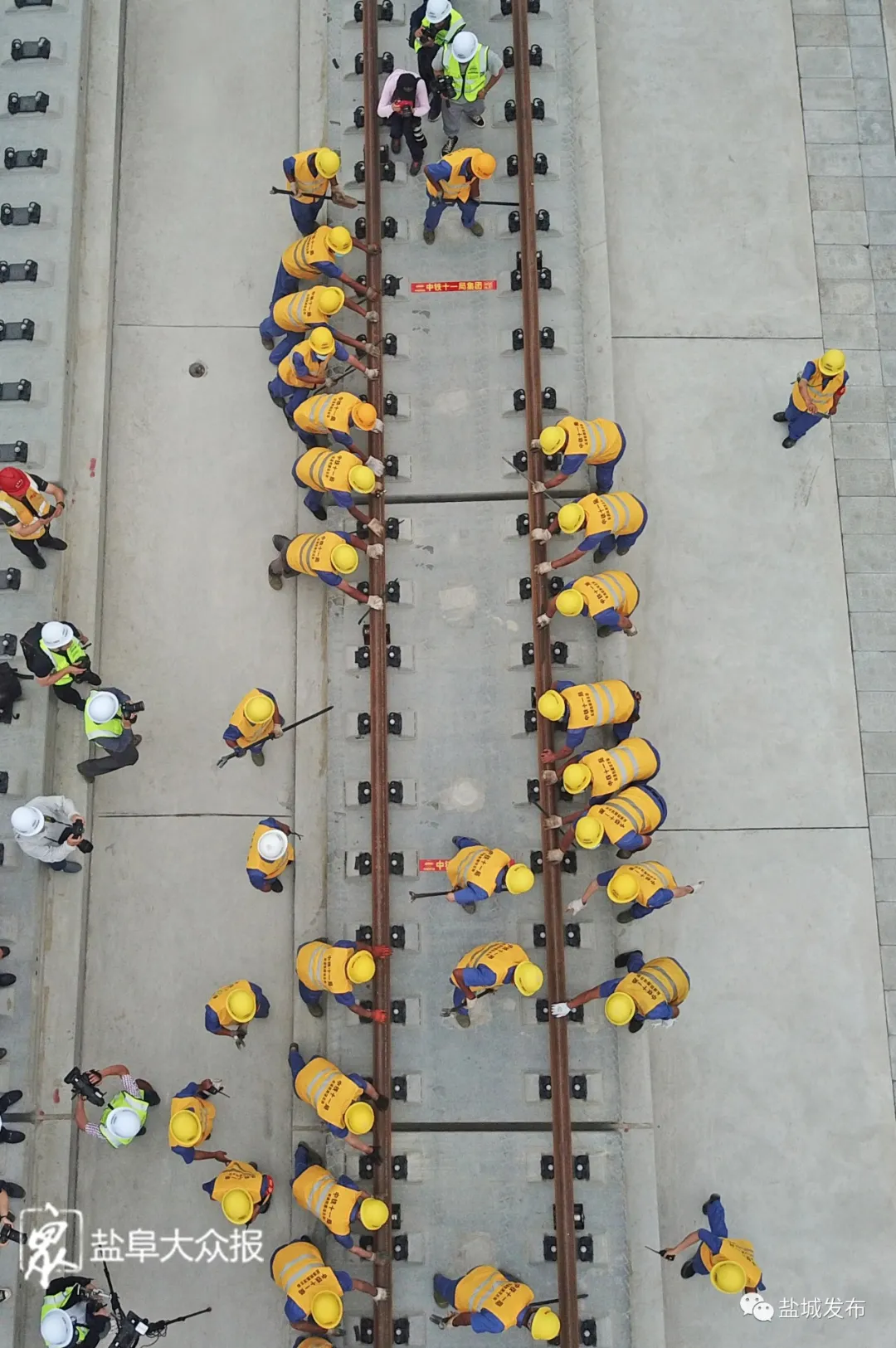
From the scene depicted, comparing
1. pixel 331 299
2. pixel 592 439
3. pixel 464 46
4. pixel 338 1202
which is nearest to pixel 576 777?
pixel 592 439

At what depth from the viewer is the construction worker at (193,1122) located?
816 centimetres

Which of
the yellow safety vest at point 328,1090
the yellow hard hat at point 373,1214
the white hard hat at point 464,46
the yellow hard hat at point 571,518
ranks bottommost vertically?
the yellow hard hat at point 373,1214

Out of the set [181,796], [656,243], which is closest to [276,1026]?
[181,796]

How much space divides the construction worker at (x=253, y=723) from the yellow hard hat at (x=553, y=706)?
240 centimetres

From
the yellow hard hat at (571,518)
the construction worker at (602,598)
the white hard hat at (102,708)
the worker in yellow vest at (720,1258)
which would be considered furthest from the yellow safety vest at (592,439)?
the worker in yellow vest at (720,1258)

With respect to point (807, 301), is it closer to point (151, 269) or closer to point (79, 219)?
point (151, 269)

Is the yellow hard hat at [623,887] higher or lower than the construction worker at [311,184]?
lower

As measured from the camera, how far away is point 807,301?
10969 mm

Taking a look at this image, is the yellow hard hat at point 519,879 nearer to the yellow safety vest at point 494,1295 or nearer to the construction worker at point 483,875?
the construction worker at point 483,875

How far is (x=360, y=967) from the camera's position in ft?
26.7

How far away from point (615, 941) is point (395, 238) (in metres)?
7.59

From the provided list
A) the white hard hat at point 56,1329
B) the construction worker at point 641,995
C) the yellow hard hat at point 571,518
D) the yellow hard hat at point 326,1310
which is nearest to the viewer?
the white hard hat at point 56,1329

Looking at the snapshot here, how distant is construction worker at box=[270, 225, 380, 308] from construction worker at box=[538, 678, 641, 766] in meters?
4.65

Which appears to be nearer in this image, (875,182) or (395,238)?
(395,238)
